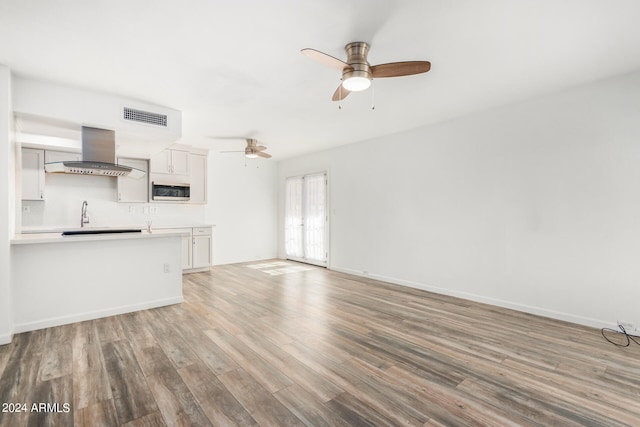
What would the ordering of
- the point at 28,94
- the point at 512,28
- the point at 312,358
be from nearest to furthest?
the point at 512,28 → the point at 312,358 → the point at 28,94

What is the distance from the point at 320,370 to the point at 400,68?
2.49m

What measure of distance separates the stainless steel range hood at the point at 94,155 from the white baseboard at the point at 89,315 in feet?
5.73

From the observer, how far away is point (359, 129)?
5.03 meters

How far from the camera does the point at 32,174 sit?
4598 millimetres

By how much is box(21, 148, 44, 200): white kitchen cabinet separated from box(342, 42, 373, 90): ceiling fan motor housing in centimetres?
508

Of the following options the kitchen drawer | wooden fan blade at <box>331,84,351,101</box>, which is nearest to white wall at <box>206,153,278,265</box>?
the kitchen drawer

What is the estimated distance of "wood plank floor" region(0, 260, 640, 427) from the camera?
72.0 inches

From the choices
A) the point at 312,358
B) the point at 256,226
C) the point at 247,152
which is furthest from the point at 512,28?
the point at 256,226

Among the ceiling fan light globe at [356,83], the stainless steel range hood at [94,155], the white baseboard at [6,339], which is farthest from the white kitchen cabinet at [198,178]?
the ceiling fan light globe at [356,83]

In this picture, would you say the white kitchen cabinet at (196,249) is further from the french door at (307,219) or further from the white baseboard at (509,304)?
the white baseboard at (509,304)

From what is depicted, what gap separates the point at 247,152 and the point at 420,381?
455 centimetres

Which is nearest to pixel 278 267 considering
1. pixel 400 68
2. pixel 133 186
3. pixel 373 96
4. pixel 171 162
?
pixel 171 162

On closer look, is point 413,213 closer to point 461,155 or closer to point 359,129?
point 461,155

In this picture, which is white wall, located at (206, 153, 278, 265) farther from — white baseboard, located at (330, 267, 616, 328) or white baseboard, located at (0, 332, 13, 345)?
white baseboard, located at (0, 332, 13, 345)
